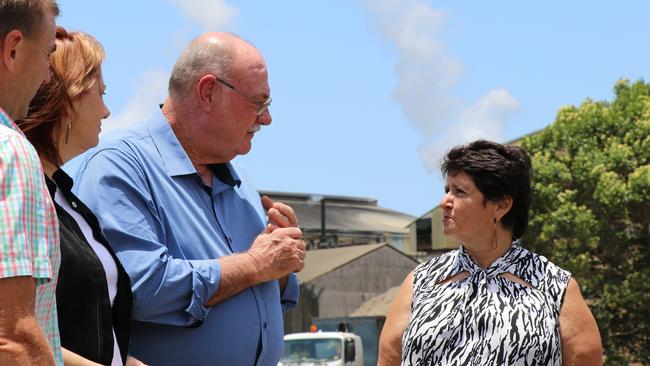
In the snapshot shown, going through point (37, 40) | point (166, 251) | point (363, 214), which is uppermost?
point (363, 214)

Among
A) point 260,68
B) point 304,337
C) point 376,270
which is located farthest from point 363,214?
point 260,68

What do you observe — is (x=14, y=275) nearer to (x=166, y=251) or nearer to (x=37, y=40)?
(x=37, y=40)

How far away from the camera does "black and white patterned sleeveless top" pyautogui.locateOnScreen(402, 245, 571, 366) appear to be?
16.3 feet

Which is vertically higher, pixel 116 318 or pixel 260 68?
pixel 260 68

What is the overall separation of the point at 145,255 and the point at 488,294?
1803 millimetres

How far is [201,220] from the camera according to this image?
14.1 feet

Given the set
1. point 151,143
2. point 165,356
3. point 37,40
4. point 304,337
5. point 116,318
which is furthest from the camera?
point 304,337

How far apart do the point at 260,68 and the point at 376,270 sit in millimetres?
60330

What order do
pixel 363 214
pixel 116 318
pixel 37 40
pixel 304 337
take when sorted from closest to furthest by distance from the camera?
pixel 37 40 < pixel 116 318 < pixel 304 337 < pixel 363 214

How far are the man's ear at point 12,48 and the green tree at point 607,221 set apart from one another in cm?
3002

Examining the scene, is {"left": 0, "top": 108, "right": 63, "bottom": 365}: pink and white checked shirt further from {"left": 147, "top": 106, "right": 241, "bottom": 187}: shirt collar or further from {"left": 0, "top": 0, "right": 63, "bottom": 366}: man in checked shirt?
{"left": 147, "top": 106, "right": 241, "bottom": 187}: shirt collar

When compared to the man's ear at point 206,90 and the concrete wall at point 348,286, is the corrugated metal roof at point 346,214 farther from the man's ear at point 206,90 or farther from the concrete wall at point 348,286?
the man's ear at point 206,90

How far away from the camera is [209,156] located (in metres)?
4.51

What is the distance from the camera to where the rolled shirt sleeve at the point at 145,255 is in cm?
395
